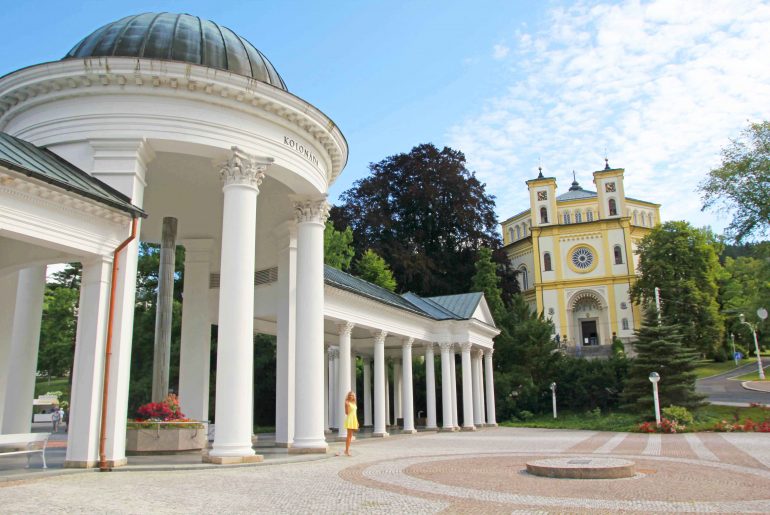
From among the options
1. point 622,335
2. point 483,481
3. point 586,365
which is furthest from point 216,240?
point 622,335

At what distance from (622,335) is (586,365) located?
28743mm

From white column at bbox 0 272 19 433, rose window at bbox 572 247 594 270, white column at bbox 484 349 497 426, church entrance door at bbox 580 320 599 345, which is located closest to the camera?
white column at bbox 0 272 19 433

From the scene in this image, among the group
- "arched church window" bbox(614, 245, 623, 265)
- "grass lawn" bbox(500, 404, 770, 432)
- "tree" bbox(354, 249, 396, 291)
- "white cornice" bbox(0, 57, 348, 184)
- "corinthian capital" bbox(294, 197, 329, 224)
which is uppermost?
"arched church window" bbox(614, 245, 623, 265)

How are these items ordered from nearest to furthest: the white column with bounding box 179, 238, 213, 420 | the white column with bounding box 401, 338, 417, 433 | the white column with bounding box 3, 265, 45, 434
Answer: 1. the white column with bounding box 3, 265, 45, 434
2. the white column with bounding box 179, 238, 213, 420
3. the white column with bounding box 401, 338, 417, 433

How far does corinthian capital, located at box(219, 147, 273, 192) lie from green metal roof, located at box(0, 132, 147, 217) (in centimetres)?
238

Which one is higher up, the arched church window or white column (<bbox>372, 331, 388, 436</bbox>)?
the arched church window

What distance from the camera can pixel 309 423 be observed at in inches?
700

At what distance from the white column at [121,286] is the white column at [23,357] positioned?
2.98 m

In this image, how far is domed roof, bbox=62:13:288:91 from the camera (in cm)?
1645

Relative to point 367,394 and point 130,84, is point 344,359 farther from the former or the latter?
point 130,84

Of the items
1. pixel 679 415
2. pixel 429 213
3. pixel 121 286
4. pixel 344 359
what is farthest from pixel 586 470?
pixel 429 213

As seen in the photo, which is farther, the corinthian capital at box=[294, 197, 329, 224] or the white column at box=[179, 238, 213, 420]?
the white column at box=[179, 238, 213, 420]

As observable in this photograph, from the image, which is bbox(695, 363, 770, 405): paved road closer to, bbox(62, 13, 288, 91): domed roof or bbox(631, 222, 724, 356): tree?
bbox(631, 222, 724, 356): tree

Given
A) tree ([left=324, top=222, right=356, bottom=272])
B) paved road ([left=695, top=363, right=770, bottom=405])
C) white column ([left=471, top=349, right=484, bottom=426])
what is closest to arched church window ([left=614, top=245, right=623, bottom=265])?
paved road ([left=695, top=363, right=770, bottom=405])
